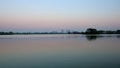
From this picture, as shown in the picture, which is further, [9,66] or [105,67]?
[9,66]

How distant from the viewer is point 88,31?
340 ft

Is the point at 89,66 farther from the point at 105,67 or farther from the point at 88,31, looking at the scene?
the point at 88,31

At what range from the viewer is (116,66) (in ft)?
23.7

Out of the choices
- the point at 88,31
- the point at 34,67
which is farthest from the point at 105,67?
the point at 88,31

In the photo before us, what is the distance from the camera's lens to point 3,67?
741 cm

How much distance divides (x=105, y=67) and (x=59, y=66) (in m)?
1.82

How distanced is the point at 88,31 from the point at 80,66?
320 feet

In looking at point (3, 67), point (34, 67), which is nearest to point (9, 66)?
point (3, 67)

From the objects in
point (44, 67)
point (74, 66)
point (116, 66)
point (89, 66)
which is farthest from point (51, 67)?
point (116, 66)

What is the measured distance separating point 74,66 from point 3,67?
2878mm

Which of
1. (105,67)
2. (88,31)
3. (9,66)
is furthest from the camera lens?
(88,31)

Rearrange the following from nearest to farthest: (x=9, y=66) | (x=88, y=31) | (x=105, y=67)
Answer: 1. (x=105, y=67)
2. (x=9, y=66)
3. (x=88, y=31)

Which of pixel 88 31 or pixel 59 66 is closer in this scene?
pixel 59 66

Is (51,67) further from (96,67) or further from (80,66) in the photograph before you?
(96,67)
